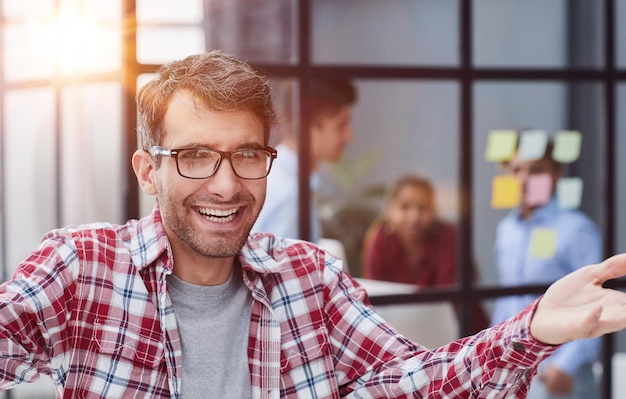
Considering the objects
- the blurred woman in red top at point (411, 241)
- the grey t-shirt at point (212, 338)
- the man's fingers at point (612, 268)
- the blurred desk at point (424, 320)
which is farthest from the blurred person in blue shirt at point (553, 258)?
the man's fingers at point (612, 268)

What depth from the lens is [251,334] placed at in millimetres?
1907

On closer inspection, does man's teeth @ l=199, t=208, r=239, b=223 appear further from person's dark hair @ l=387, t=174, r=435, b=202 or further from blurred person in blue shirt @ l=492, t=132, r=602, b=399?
person's dark hair @ l=387, t=174, r=435, b=202

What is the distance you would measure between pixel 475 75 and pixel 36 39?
6.36 feet

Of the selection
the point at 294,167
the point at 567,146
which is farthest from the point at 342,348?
the point at 567,146

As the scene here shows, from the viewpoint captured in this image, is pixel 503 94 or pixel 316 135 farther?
pixel 503 94

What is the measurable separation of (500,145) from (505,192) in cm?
23

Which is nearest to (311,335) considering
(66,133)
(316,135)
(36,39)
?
(316,135)

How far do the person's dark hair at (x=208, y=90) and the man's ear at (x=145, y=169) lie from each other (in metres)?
0.02

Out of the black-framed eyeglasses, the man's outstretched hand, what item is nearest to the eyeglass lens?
the black-framed eyeglasses

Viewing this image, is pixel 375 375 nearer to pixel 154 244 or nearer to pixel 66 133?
pixel 154 244

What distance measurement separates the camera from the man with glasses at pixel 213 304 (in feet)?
5.57

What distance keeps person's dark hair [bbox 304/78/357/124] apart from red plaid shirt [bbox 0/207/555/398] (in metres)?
1.63

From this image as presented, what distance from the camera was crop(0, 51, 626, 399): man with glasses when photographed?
170 cm

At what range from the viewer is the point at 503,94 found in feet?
14.6
